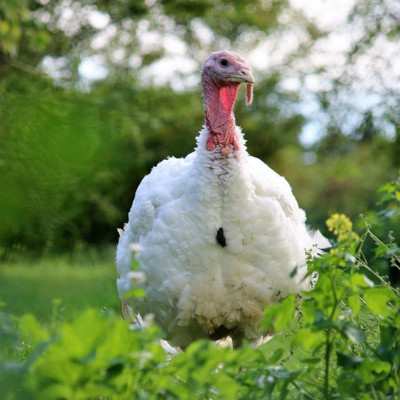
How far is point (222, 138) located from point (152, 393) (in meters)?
2.33

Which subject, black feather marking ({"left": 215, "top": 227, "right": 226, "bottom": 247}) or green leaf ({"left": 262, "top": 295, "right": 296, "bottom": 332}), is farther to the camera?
black feather marking ({"left": 215, "top": 227, "right": 226, "bottom": 247})

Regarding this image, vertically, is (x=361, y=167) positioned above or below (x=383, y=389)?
above

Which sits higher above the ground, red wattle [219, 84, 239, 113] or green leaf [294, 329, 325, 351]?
red wattle [219, 84, 239, 113]

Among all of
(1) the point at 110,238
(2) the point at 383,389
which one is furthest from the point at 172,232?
(1) the point at 110,238

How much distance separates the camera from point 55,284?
11.4 metres

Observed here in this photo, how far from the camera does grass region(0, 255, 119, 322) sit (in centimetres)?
883

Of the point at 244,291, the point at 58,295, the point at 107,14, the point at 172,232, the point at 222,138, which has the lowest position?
the point at 58,295

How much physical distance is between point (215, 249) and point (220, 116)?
77cm

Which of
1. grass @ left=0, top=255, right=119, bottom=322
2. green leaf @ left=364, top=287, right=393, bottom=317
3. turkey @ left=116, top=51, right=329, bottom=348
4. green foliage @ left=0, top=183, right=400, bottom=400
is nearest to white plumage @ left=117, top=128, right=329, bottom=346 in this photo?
turkey @ left=116, top=51, right=329, bottom=348

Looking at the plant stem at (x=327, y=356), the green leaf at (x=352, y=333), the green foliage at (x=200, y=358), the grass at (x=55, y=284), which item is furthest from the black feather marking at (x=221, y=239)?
the grass at (x=55, y=284)

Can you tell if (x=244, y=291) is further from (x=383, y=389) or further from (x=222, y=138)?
(x=383, y=389)

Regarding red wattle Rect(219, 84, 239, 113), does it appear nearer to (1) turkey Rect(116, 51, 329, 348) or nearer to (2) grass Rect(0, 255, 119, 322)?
(1) turkey Rect(116, 51, 329, 348)

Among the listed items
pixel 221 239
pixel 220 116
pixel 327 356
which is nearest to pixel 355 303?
pixel 327 356

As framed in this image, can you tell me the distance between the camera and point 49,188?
1.58 m
